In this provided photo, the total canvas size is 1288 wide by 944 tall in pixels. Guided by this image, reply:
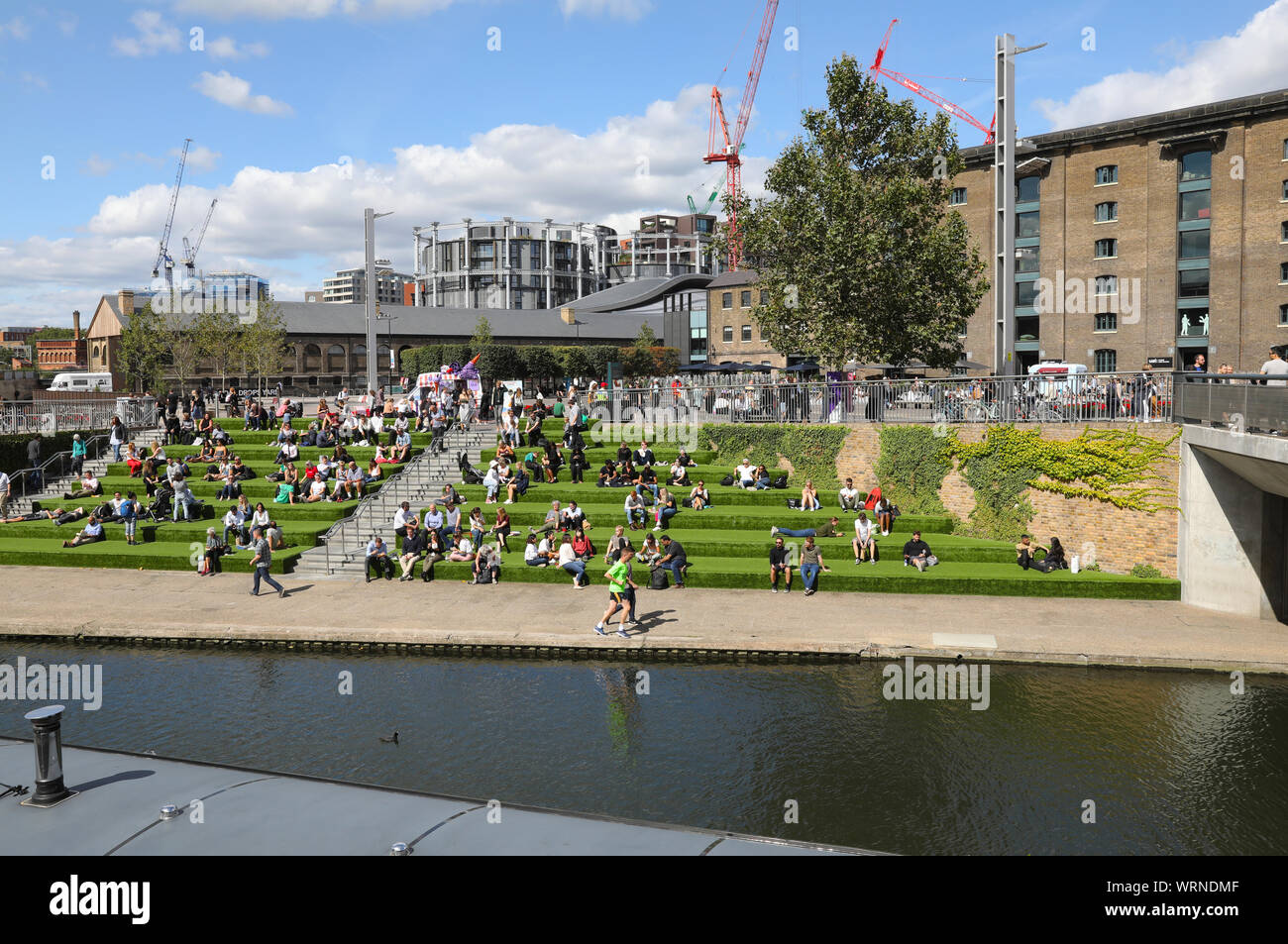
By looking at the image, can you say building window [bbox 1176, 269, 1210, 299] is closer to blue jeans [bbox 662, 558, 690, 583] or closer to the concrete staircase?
the concrete staircase

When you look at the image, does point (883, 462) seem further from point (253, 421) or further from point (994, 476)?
point (253, 421)

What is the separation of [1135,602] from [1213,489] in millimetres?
3038

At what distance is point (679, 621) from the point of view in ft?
61.6

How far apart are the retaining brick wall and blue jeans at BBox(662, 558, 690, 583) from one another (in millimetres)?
8420

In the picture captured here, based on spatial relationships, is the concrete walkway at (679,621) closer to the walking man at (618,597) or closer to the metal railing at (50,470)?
the walking man at (618,597)

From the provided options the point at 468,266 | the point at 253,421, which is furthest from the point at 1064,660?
the point at 468,266

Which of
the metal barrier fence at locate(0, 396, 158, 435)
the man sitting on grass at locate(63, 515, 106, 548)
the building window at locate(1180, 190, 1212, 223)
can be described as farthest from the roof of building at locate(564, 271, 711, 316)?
the man sitting on grass at locate(63, 515, 106, 548)

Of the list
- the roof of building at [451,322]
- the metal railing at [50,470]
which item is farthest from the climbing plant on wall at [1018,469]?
the roof of building at [451,322]

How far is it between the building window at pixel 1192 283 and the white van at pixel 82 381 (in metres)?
63.6

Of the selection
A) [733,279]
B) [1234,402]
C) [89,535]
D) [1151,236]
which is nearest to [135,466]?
[89,535]

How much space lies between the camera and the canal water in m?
11.0

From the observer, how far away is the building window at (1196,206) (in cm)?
5084

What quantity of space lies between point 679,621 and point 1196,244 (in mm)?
46610

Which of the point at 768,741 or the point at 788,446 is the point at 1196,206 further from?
the point at 768,741
